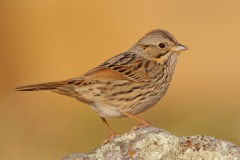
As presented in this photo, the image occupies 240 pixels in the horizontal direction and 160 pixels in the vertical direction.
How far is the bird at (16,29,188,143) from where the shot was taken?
856 centimetres

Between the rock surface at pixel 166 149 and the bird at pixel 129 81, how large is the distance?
3.82 ft

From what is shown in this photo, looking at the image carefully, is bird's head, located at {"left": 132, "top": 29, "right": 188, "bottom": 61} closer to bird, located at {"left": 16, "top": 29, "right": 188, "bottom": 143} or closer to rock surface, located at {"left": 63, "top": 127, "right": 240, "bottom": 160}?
bird, located at {"left": 16, "top": 29, "right": 188, "bottom": 143}

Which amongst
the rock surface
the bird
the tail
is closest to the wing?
the bird

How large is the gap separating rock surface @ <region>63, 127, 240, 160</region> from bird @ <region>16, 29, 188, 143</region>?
1163mm

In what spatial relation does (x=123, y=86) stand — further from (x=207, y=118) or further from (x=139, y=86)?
(x=207, y=118)

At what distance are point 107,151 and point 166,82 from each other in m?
2.40

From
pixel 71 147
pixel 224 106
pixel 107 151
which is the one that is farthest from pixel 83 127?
pixel 107 151

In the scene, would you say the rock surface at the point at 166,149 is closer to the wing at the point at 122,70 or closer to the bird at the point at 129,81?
the bird at the point at 129,81

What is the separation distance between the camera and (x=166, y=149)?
266 inches

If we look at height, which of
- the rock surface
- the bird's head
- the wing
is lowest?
Result: the rock surface

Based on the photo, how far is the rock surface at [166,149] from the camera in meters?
6.71

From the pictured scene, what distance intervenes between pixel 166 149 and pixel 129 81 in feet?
7.42

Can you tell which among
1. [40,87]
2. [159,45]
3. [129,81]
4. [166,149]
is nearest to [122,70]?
[129,81]

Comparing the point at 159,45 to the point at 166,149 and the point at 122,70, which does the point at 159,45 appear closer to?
the point at 122,70
